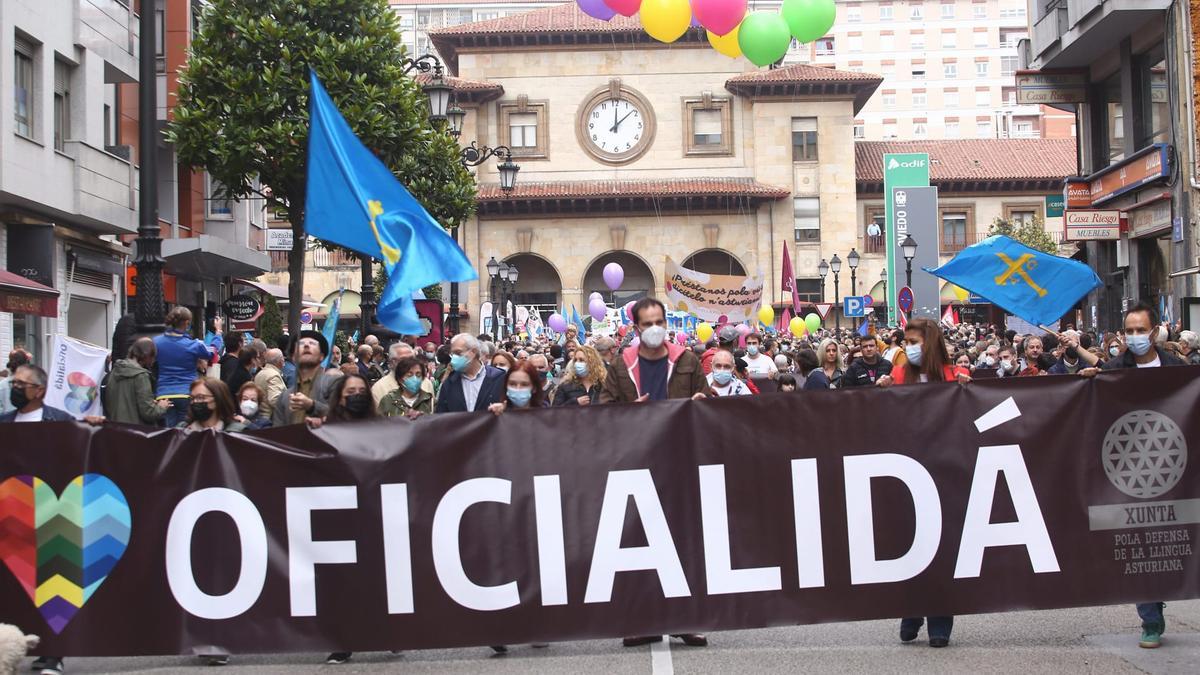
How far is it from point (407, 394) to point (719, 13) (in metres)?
10.1

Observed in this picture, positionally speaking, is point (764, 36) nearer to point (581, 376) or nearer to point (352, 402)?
point (581, 376)

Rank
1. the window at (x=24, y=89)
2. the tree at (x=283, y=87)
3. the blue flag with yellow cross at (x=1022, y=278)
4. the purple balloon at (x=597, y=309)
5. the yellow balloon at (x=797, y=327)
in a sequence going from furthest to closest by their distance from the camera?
the purple balloon at (x=597, y=309) < the yellow balloon at (x=797, y=327) < the tree at (x=283, y=87) < the window at (x=24, y=89) < the blue flag with yellow cross at (x=1022, y=278)

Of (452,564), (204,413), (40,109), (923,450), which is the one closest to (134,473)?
(204,413)

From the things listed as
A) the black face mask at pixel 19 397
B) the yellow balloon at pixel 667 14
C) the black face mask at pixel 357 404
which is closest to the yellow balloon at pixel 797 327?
the yellow balloon at pixel 667 14

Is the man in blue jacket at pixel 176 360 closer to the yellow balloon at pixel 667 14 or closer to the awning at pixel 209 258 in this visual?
the yellow balloon at pixel 667 14

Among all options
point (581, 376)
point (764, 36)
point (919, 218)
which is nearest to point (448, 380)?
point (581, 376)

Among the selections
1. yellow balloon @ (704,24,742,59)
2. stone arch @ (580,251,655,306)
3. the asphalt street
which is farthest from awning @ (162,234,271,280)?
stone arch @ (580,251,655,306)

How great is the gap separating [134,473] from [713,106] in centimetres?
5798

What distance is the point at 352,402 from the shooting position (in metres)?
7.90

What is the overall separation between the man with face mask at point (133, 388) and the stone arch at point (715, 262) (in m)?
54.3

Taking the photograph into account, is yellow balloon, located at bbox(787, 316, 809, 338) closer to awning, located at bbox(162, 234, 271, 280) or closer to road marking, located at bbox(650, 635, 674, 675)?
awning, located at bbox(162, 234, 271, 280)

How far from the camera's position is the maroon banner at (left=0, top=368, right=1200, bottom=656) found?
23.7 feet

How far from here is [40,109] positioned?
22.3 meters

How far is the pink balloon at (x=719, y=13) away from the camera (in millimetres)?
18219
